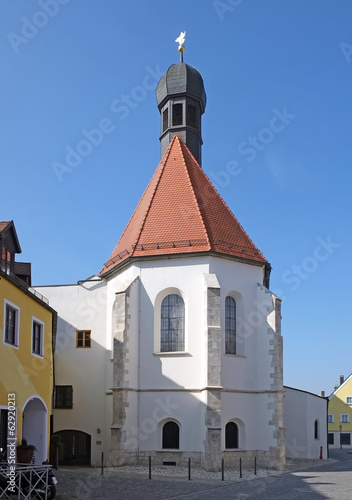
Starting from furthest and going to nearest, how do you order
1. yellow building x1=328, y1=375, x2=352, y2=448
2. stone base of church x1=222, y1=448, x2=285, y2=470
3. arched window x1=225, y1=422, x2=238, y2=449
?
yellow building x1=328, y1=375, x2=352, y2=448
arched window x1=225, y1=422, x2=238, y2=449
stone base of church x1=222, y1=448, x2=285, y2=470

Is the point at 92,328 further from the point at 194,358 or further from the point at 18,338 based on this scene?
the point at 18,338

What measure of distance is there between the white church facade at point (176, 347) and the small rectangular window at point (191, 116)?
4.04m

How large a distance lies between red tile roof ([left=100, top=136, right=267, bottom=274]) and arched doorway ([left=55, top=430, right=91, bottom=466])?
8.00 meters

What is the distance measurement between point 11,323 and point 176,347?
11119mm

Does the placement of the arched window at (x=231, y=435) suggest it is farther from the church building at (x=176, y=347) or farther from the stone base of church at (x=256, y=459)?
the stone base of church at (x=256, y=459)

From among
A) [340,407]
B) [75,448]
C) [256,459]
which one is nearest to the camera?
[256,459]

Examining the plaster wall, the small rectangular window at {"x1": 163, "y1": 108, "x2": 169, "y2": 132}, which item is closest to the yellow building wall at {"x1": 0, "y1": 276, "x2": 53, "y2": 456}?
the plaster wall

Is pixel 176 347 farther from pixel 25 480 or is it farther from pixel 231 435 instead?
pixel 25 480

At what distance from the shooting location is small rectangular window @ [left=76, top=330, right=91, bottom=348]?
30.2 meters

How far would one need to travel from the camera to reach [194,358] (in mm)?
26016

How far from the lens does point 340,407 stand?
5912 cm

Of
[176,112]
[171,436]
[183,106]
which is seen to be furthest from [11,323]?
[183,106]

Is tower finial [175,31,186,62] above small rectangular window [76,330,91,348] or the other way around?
above

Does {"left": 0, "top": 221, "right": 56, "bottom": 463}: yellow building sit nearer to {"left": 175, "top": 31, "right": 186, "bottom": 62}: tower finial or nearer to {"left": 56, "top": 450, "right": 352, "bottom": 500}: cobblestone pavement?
{"left": 56, "top": 450, "right": 352, "bottom": 500}: cobblestone pavement
